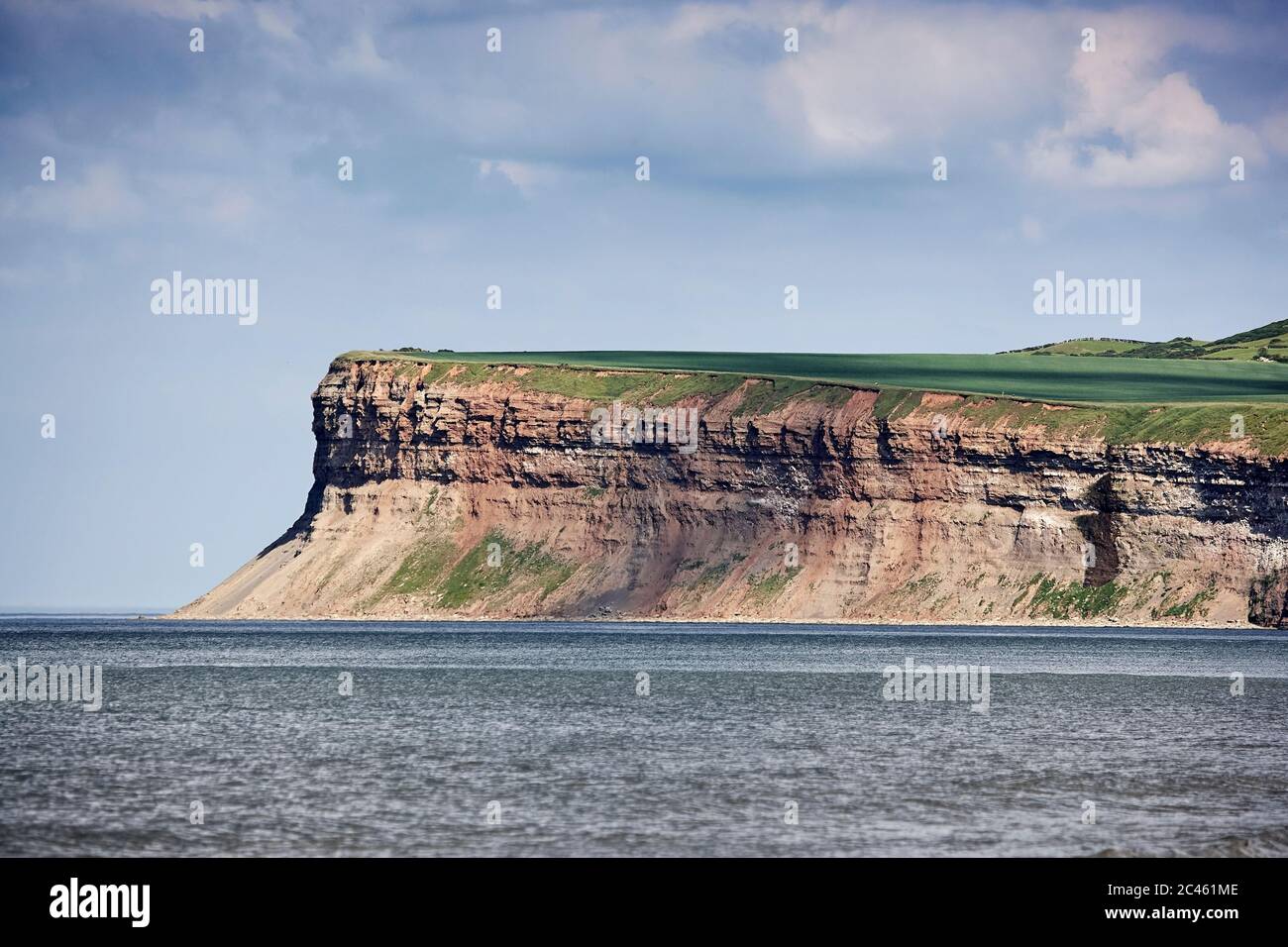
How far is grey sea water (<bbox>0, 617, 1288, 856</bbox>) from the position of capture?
36.6 m

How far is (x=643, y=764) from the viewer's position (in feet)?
160

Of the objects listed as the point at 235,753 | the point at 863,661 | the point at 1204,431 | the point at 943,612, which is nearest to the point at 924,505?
the point at 943,612

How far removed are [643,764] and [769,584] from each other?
134 m

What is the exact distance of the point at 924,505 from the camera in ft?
592

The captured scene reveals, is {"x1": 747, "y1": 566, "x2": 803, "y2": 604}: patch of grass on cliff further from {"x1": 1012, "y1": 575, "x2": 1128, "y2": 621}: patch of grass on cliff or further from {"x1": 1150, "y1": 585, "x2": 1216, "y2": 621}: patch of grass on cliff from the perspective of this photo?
{"x1": 1150, "y1": 585, "x2": 1216, "y2": 621}: patch of grass on cliff

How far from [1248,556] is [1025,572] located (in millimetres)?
20954

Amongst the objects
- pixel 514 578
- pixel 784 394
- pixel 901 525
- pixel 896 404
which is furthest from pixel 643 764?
pixel 514 578

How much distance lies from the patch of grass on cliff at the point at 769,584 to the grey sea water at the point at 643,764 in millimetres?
83411

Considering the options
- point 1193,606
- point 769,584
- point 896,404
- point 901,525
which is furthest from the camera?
point 896,404

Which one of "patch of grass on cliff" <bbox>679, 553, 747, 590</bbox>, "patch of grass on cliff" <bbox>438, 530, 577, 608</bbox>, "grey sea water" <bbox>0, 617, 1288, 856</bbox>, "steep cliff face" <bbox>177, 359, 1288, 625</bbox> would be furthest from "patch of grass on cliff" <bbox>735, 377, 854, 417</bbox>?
"grey sea water" <bbox>0, 617, 1288, 856</bbox>

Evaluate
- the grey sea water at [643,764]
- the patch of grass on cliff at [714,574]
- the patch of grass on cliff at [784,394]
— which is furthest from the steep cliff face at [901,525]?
the grey sea water at [643,764]

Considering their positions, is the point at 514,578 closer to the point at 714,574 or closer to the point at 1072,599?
the point at 714,574

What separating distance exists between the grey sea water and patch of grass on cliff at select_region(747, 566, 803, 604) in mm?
83411
